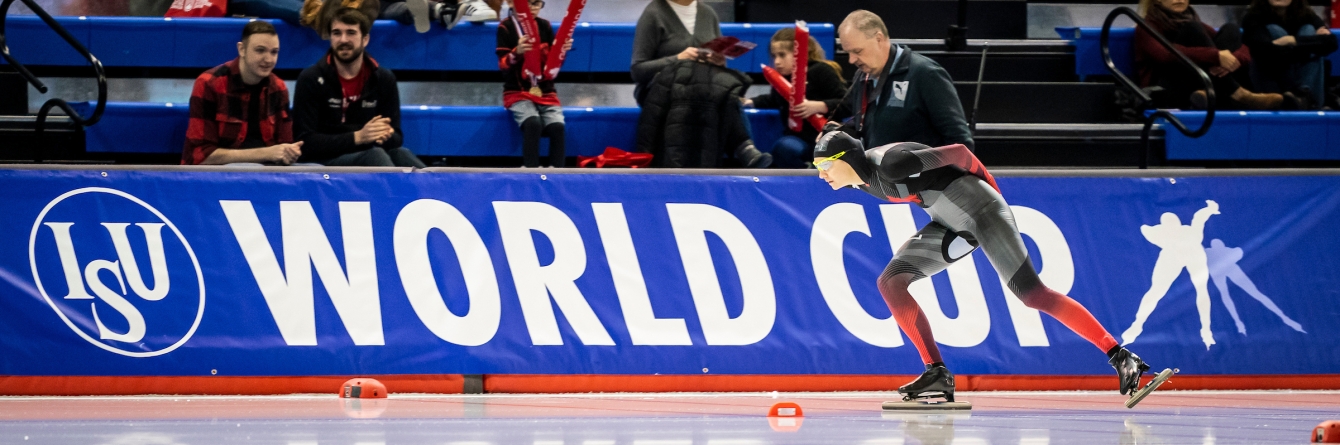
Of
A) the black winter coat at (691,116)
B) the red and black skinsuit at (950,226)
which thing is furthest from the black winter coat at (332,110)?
the red and black skinsuit at (950,226)

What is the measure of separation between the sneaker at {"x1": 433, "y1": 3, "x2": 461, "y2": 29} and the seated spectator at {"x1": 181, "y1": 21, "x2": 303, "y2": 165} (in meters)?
1.84

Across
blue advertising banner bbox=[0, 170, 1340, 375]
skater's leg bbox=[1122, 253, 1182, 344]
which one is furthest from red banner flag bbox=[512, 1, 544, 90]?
skater's leg bbox=[1122, 253, 1182, 344]

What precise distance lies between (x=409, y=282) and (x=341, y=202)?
51cm

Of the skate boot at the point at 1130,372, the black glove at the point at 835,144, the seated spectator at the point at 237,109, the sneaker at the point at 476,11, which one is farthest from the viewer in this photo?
the sneaker at the point at 476,11

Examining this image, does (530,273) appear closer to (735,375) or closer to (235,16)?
(735,375)

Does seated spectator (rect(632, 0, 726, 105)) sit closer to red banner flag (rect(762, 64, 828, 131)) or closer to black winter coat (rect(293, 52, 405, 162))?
Result: red banner flag (rect(762, 64, 828, 131))

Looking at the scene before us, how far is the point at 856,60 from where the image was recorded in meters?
6.06

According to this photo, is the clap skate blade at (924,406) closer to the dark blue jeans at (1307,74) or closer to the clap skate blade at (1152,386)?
the clap skate blade at (1152,386)

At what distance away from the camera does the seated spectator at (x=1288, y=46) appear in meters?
9.50

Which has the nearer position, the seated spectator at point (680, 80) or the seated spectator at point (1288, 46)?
the seated spectator at point (680, 80)

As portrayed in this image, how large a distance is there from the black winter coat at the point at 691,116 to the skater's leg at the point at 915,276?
2289mm

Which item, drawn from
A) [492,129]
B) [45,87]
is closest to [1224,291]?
[492,129]

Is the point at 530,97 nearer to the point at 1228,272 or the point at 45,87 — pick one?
the point at 45,87

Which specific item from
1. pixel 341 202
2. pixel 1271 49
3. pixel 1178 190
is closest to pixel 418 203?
pixel 341 202
